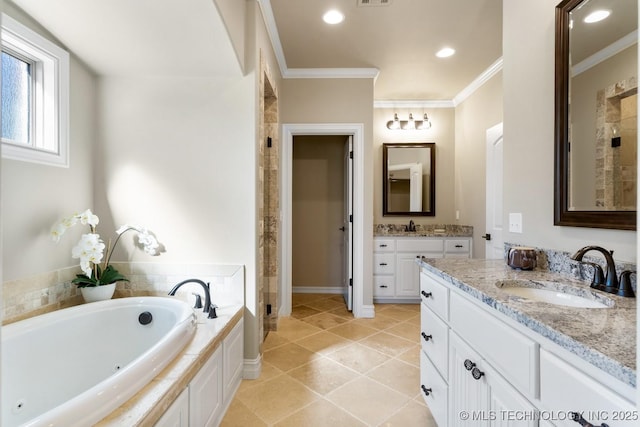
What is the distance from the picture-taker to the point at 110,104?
2.23 meters

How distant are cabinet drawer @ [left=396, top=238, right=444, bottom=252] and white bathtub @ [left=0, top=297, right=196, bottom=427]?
2.53 meters

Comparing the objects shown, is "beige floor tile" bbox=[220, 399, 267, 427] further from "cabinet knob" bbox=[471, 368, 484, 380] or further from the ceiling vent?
the ceiling vent

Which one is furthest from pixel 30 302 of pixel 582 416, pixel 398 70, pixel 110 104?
pixel 398 70

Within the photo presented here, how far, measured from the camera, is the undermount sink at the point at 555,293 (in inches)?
47.8

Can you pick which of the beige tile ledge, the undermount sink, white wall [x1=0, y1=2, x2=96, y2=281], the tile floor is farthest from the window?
the undermount sink

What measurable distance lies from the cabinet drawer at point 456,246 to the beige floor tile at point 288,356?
80.3 inches

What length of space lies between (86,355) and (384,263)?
110 inches

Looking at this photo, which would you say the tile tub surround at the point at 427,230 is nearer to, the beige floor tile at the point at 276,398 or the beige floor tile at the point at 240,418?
the beige floor tile at the point at 276,398

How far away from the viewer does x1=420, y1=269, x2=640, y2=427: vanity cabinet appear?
0.79 m

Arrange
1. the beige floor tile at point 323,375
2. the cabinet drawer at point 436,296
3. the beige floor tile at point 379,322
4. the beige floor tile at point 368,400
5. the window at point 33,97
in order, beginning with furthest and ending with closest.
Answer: the beige floor tile at point 379,322 < the beige floor tile at point 323,375 < the beige floor tile at point 368,400 < the window at point 33,97 < the cabinet drawer at point 436,296

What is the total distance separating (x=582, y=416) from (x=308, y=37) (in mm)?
2865

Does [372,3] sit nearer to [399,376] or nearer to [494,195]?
[494,195]

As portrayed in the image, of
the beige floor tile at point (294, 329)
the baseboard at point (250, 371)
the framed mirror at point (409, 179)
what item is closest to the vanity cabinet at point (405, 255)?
the framed mirror at point (409, 179)

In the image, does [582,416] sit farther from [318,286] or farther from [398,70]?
[318,286]
